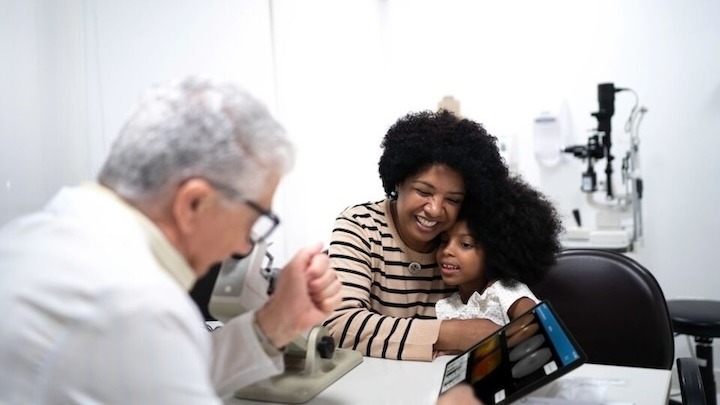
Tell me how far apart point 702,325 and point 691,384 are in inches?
36.8

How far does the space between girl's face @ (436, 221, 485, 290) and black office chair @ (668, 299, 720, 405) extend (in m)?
0.97

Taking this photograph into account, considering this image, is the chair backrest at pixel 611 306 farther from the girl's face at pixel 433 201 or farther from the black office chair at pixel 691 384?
the girl's face at pixel 433 201

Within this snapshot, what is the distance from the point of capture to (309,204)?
320 cm

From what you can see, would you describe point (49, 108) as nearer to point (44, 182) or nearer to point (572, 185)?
point (44, 182)

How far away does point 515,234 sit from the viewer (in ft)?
5.12

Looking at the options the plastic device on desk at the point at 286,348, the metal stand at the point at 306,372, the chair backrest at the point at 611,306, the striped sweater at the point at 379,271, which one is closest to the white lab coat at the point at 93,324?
the plastic device on desk at the point at 286,348

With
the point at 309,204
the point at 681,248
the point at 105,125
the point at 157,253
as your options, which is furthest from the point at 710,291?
the point at 157,253

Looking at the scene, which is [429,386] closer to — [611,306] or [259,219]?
[259,219]

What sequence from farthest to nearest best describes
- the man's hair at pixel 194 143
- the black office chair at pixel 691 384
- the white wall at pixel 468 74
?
the white wall at pixel 468 74, the black office chair at pixel 691 384, the man's hair at pixel 194 143

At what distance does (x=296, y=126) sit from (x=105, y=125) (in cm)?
119

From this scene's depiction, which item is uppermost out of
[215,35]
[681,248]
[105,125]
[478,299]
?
[215,35]

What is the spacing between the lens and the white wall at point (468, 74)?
2820mm

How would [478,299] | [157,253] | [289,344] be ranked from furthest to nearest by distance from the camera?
[478,299] → [289,344] → [157,253]

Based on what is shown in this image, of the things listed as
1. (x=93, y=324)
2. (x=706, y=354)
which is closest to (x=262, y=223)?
(x=93, y=324)
